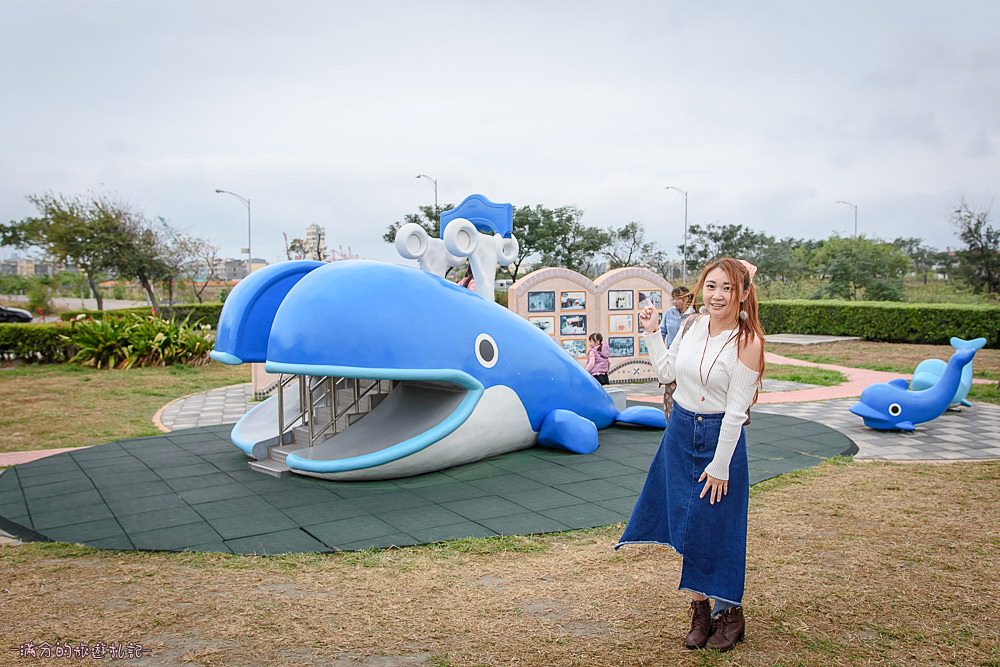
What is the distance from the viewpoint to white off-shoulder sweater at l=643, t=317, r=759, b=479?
368 centimetres

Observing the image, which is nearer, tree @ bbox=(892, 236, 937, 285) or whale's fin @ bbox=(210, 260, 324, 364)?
whale's fin @ bbox=(210, 260, 324, 364)

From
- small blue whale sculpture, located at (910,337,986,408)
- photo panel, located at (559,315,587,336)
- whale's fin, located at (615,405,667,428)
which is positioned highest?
photo panel, located at (559,315,587,336)

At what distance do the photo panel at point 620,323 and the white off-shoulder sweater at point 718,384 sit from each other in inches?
439

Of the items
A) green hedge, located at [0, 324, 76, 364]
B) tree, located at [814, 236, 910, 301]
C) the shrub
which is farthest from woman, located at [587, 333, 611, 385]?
tree, located at [814, 236, 910, 301]

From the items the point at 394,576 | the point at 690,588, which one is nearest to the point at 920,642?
the point at 690,588

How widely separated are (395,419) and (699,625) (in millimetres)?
4508

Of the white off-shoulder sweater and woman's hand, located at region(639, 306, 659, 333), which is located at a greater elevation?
woman's hand, located at region(639, 306, 659, 333)

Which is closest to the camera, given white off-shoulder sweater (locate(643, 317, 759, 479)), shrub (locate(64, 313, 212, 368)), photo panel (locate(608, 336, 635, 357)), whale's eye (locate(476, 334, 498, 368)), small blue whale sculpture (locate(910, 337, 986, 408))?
white off-shoulder sweater (locate(643, 317, 759, 479))

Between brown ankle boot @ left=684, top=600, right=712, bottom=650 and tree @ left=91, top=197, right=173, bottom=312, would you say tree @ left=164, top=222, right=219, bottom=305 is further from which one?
brown ankle boot @ left=684, top=600, right=712, bottom=650

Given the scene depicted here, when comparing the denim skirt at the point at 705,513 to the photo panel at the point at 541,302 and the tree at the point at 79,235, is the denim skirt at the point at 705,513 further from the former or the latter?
the tree at the point at 79,235

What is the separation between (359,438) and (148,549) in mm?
2456

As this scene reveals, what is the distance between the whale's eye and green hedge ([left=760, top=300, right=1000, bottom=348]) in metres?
18.5

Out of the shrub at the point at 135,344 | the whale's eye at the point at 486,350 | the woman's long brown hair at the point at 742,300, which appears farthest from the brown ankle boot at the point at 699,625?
the shrub at the point at 135,344

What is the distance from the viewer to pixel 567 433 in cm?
827
